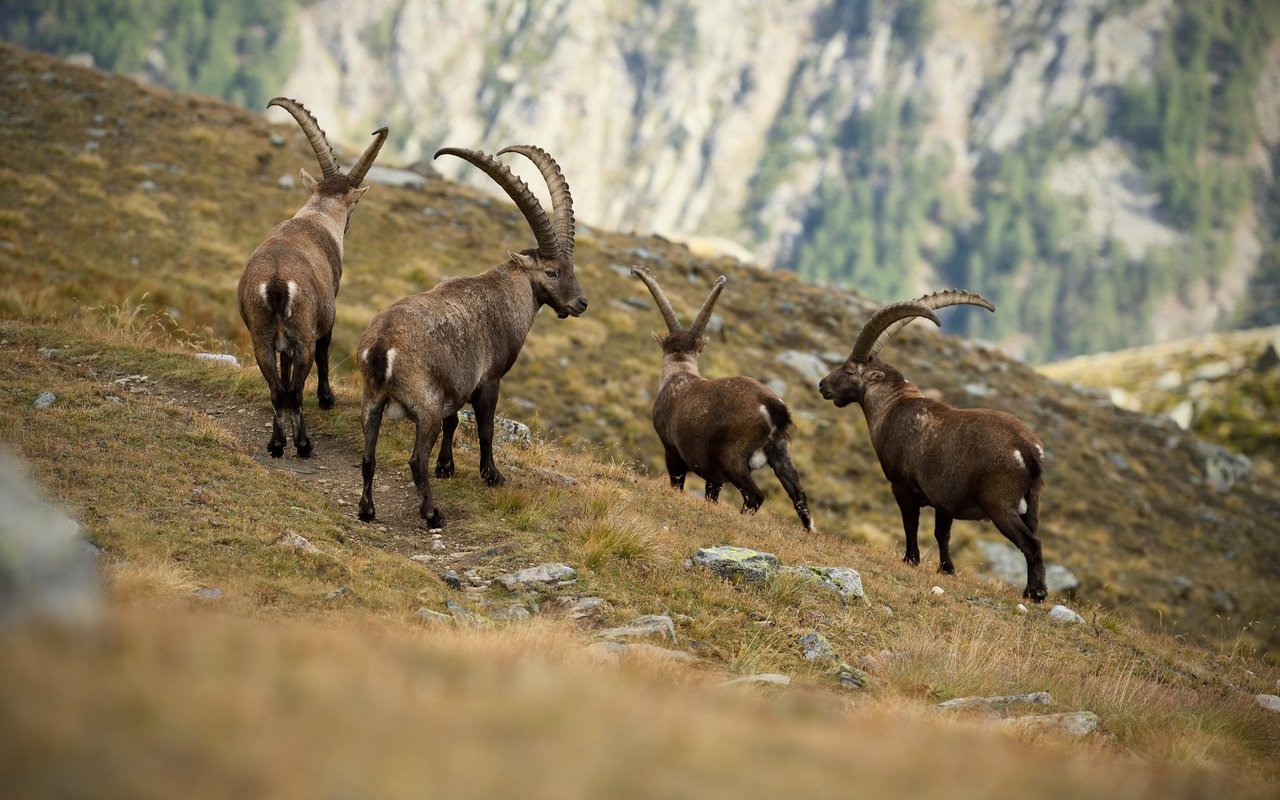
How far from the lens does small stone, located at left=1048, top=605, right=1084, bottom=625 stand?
1129 cm

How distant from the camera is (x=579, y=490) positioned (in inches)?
414

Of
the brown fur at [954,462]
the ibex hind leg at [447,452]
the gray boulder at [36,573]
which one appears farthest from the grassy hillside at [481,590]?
the brown fur at [954,462]

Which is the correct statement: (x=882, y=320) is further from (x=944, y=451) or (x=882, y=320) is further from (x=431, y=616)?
(x=431, y=616)

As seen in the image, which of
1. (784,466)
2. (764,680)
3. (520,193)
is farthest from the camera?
(784,466)

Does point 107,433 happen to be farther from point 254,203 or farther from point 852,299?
point 852,299

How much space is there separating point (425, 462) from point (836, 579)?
Answer: 14.1 feet

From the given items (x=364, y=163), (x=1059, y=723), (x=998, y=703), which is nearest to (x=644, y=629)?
(x=998, y=703)

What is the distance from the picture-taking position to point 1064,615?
11.4 metres

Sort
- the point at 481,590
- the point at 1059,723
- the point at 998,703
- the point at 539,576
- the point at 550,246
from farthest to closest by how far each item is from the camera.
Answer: the point at 550,246 < the point at 539,576 < the point at 481,590 < the point at 998,703 < the point at 1059,723

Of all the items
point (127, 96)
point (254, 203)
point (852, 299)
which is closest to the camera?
point (254, 203)

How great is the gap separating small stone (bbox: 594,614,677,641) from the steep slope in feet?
20.8

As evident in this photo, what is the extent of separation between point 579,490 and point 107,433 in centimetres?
480

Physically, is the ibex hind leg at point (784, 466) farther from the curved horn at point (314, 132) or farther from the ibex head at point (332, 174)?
the curved horn at point (314, 132)

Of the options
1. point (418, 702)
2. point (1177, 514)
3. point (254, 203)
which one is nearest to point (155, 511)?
point (418, 702)
